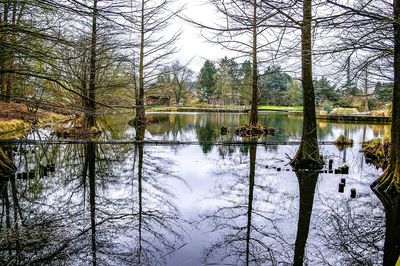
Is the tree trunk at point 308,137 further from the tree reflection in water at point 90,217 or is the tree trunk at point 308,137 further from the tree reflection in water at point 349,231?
the tree reflection in water at point 90,217

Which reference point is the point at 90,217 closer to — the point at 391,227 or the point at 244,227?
the point at 244,227

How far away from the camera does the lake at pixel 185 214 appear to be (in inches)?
153

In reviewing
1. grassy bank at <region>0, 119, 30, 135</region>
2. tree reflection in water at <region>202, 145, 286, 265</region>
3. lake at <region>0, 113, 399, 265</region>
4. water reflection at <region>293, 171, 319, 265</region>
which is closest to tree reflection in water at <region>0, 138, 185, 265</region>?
lake at <region>0, 113, 399, 265</region>

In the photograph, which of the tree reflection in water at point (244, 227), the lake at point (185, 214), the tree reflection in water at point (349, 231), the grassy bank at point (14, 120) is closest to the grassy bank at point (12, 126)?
the grassy bank at point (14, 120)

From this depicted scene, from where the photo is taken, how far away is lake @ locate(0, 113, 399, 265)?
3875mm

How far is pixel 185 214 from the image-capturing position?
523 centimetres

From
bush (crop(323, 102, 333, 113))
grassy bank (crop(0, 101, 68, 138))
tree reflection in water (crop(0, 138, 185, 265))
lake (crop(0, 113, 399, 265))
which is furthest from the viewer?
bush (crop(323, 102, 333, 113))

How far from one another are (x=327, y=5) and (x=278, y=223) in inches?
120

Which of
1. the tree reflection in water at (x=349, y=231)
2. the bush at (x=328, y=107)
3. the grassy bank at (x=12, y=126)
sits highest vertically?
the bush at (x=328, y=107)

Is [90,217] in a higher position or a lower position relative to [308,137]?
lower

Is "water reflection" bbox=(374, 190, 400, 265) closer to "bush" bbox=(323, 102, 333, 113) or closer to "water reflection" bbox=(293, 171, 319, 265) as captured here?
"water reflection" bbox=(293, 171, 319, 265)

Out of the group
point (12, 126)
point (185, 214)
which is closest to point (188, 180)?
point (185, 214)

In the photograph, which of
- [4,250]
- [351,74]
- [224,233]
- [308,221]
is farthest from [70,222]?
[351,74]

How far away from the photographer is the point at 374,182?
712 centimetres
